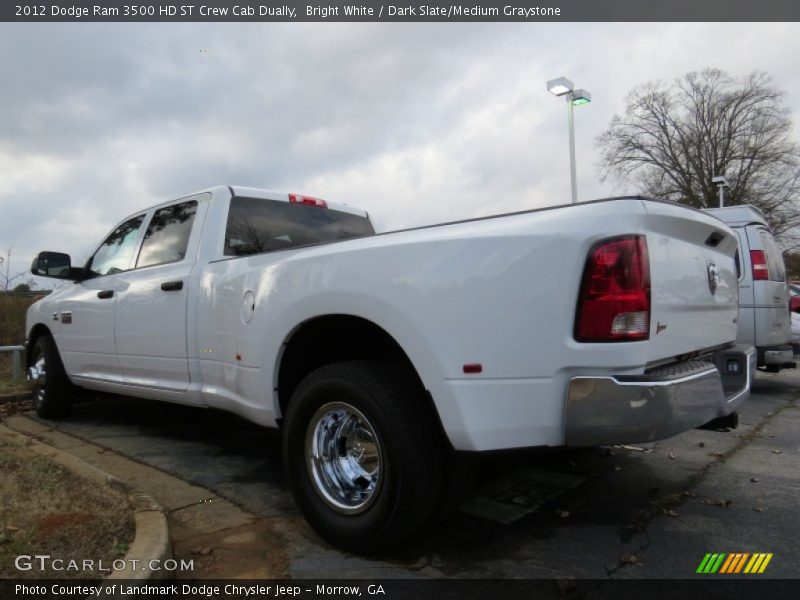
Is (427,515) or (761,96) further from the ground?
(761,96)

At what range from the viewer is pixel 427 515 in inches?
103

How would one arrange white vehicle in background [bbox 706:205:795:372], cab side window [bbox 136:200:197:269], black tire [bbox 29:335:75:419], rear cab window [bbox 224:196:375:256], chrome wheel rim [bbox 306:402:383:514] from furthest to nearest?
white vehicle in background [bbox 706:205:795:372], black tire [bbox 29:335:75:419], cab side window [bbox 136:200:197:269], rear cab window [bbox 224:196:375:256], chrome wheel rim [bbox 306:402:383:514]

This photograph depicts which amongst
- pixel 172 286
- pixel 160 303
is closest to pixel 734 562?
pixel 172 286

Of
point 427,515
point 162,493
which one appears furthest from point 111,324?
point 427,515

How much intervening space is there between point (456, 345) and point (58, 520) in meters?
2.23

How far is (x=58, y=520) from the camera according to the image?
121 inches

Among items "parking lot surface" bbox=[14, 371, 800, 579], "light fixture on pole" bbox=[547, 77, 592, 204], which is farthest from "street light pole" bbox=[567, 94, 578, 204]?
"parking lot surface" bbox=[14, 371, 800, 579]

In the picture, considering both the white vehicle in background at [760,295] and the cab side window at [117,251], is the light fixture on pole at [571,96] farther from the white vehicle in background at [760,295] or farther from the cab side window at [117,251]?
the cab side window at [117,251]

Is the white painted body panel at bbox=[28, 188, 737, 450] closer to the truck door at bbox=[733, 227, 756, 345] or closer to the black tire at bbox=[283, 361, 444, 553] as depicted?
the black tire at bbox=[283, 361, 444, 553]

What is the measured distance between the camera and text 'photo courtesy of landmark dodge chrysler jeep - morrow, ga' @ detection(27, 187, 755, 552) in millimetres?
2303

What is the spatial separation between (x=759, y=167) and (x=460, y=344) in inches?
1511

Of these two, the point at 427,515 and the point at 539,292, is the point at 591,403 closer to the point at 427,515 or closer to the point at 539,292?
the point at 539,292

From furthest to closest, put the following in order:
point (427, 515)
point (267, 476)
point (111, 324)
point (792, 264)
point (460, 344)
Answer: point (792, 264)
point (111, 324)
point (267, 476)
point (427, 515)
point (460, 344)
